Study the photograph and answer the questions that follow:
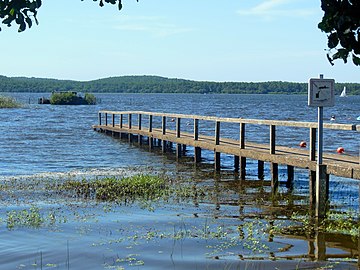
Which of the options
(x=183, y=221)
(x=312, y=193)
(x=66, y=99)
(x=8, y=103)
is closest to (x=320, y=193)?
(x=312, y=193)

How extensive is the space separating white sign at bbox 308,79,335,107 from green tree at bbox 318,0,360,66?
6.75 m

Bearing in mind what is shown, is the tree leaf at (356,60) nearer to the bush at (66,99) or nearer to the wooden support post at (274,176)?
the wooden support post at (274,176)

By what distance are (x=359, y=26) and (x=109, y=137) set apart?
3044cm

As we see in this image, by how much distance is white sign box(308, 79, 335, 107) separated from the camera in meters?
10.7

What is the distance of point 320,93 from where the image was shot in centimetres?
1073

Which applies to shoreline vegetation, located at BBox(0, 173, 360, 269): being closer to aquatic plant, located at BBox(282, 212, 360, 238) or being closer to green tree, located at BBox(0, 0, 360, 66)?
aquatic plant, located at BBox(282, 212, 360, 238)

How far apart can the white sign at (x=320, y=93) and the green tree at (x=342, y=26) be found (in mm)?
6751

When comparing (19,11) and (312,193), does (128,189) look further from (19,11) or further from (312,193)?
(19,11)

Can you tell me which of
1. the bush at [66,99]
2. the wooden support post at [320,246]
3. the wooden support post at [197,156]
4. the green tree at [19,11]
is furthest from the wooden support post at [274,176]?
the bush at [66,99]

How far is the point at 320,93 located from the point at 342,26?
705cm

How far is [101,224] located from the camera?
35.8 ft

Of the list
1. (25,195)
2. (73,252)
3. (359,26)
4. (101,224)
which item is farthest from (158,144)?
(359,26)

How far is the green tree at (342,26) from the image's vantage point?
3.78 m

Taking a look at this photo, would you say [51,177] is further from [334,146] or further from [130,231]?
[334,146]
